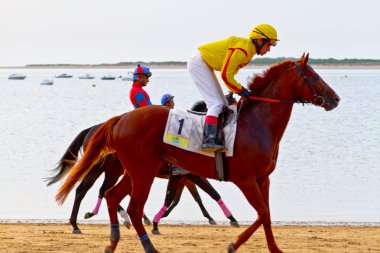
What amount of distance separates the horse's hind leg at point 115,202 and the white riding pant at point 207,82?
1357mm

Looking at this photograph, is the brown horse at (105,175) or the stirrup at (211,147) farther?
the brown horse at (105,175)

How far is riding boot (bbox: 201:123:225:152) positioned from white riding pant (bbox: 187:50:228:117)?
0.72 feet

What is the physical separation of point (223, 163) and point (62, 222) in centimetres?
→ 528

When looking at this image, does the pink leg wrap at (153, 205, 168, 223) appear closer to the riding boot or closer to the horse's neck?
the riding boot

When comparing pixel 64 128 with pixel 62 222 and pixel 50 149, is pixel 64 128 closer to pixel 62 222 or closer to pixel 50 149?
pixel 50 149

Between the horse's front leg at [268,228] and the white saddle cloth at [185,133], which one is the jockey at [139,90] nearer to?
the white saddle cloth at [185,133]

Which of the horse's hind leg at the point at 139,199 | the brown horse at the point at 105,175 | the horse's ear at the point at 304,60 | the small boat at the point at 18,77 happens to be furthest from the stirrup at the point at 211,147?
the small boat at the point at 18,77

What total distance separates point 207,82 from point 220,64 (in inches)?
9.9

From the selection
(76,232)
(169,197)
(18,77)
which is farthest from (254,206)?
(18,77)

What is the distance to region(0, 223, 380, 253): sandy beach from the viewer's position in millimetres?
11367

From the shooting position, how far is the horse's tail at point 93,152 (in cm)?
1095

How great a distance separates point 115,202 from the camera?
10930mm

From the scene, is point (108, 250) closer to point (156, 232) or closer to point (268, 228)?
point (268, 228)

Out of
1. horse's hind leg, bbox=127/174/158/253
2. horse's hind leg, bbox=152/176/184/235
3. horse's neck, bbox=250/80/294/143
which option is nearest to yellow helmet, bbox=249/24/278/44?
horse's neck, bbox=250/80/294/143
